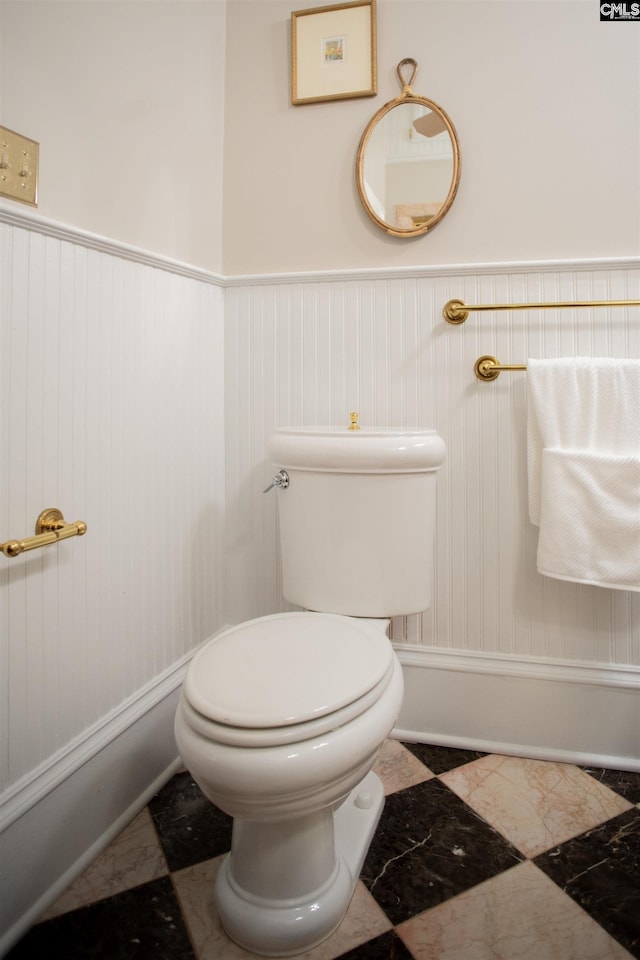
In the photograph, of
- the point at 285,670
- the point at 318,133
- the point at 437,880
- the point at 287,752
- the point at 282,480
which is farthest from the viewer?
the point at 318,133

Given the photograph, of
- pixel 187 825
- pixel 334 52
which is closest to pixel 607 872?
pixel 187 825

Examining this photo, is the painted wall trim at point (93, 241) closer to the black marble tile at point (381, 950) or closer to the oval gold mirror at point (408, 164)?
the oval gold mirror at point (408, 164)

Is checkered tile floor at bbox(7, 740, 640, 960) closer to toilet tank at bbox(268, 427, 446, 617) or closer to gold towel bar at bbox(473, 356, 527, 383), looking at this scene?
toilet tank at bbox(268, 427, 446, 617)

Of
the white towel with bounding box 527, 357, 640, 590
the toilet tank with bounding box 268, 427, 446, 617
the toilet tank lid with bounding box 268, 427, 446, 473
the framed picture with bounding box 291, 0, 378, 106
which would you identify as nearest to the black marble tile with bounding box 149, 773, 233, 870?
the toilet tank with bounding box 268, 427, 446, 617

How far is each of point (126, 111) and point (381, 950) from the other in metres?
1.60

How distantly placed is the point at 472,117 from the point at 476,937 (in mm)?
1700

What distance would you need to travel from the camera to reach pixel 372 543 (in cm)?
120

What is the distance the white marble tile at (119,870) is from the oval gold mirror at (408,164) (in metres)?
1.47

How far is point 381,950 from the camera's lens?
873mm

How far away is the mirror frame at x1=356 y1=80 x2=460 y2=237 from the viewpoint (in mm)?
1364

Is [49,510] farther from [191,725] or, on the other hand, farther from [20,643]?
[191,725]

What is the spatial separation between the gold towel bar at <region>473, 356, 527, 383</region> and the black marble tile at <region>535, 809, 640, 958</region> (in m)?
1.00

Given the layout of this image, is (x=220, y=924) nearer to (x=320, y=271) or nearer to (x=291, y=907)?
(x=291, y=907)

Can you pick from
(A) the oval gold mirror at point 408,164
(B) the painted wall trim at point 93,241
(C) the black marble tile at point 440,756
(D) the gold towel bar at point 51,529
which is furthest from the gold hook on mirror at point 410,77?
(C) the black marble tile at point 440,756
